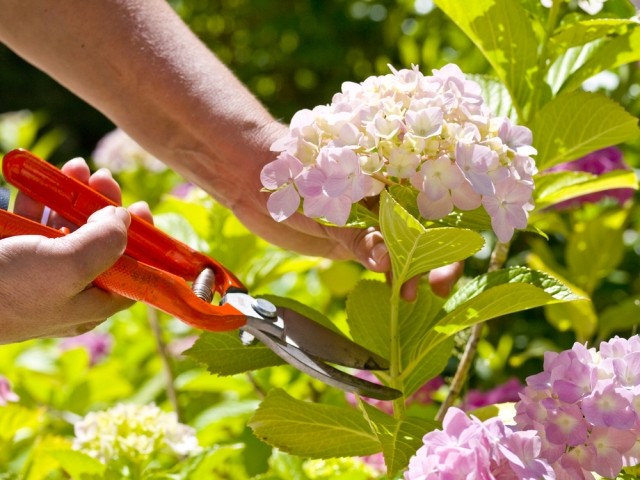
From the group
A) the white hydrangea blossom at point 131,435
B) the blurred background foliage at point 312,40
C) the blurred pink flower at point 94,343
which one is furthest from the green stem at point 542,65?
the blurred pink flower at point 94,343

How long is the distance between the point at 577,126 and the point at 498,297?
304mm

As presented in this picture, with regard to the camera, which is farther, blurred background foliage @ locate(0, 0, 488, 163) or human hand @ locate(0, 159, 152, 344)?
blurred background foliage @ locate(0, 0, 488, 163)

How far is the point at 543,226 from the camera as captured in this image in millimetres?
1836

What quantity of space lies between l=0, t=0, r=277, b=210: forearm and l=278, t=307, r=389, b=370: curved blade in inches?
10.9

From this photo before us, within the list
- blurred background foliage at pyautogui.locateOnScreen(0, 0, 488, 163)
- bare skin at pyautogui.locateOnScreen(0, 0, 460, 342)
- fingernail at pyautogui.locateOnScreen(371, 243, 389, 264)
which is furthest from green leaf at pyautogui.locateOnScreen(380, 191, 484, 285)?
blurred background foliage at pyautogui.locateOnScreen(0, 0, 488, 163)

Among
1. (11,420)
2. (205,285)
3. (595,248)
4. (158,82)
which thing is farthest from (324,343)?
(595,248)

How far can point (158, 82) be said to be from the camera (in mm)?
1417

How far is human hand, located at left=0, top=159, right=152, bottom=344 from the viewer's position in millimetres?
971

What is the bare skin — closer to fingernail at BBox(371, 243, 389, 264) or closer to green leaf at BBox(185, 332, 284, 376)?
fingernail at BBox(371, 243, 389, 264)

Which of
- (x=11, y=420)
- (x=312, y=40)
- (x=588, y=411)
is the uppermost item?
(x=588, y=411)

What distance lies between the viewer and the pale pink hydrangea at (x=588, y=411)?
3.07ft

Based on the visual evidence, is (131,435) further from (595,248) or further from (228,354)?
(595,248)

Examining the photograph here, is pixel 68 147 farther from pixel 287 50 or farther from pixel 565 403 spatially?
pixel 565 403

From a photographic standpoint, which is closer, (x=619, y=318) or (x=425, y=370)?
(x=425, y=370)
